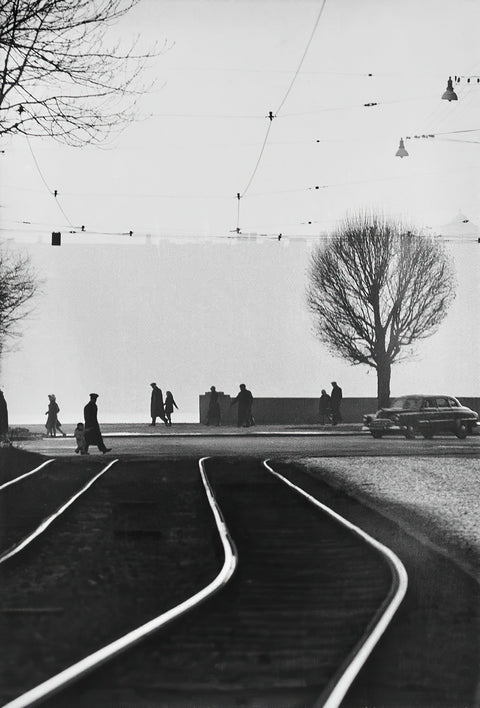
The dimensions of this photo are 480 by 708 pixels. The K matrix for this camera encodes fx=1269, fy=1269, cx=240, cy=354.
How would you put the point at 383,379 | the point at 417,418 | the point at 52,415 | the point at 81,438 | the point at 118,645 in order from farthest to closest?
the point at 383,379 → the point at 52,415 → the point at 417,418 → the point at 81,438 → the point at 118,645

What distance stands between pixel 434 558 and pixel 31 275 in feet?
158

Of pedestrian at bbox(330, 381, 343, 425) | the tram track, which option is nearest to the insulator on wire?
pedestrian at bbox(330, 381, 343, 425)

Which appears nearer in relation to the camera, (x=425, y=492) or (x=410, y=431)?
(x=425, y=492)

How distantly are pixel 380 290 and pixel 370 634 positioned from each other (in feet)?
156

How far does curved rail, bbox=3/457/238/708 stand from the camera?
5.60 m

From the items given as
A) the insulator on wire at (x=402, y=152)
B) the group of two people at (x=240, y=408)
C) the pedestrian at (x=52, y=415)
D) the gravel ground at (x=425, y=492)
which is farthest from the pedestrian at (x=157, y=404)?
the gravel ground at (x=425, y=492)

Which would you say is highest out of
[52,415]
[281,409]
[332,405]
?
[332,405]

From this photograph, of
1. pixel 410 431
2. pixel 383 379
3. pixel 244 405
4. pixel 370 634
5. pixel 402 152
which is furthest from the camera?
pixel 383 379

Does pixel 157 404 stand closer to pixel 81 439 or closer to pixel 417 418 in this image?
pixel 417 418

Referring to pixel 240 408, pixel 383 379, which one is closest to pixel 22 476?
pixel 240 408

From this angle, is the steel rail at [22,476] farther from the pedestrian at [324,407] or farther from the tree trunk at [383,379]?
the tree trunk at [383,379]

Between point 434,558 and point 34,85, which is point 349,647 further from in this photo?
point 34,85

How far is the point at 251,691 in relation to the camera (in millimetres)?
5910

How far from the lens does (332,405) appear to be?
52.5 metres
